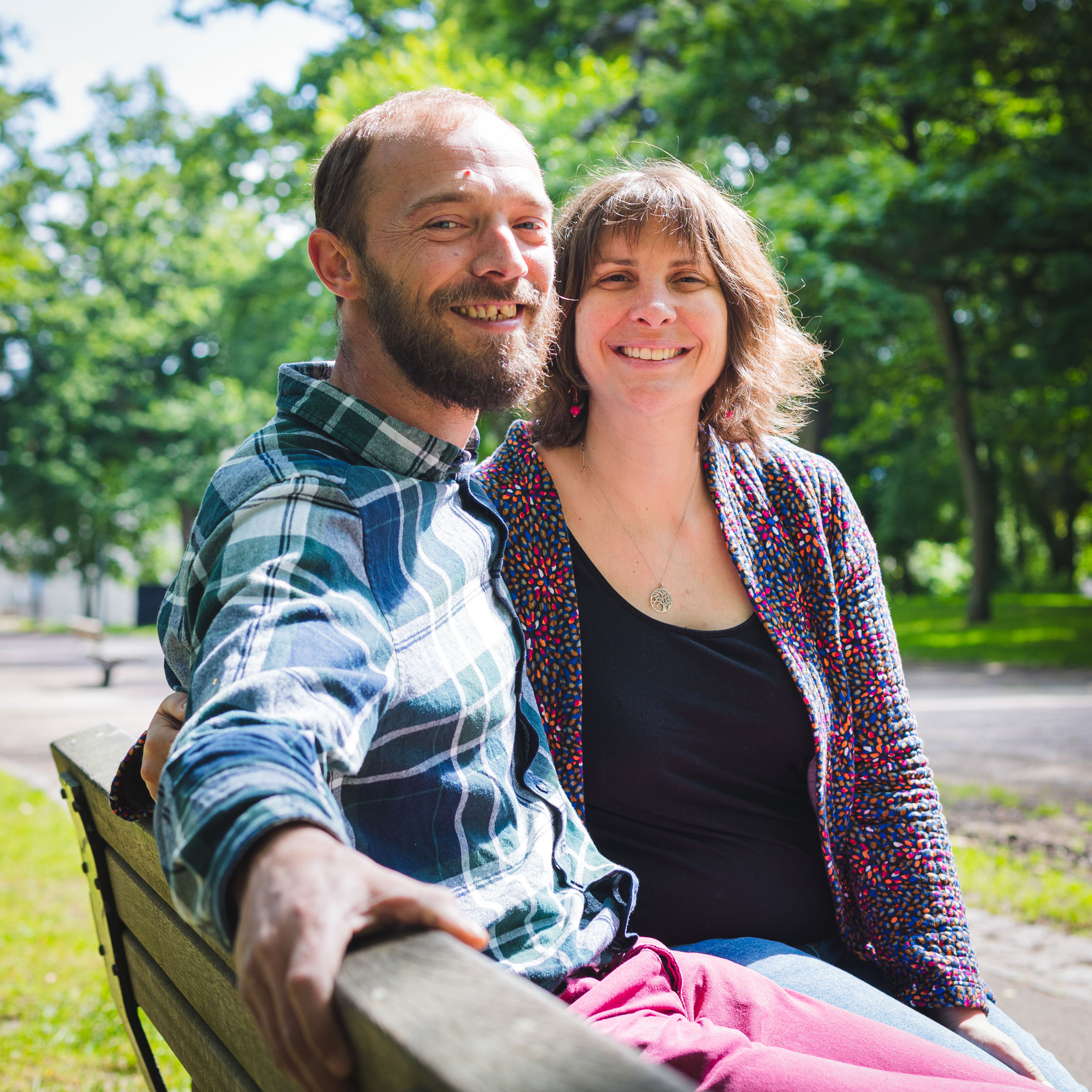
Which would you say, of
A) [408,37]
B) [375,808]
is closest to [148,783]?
[375,808]

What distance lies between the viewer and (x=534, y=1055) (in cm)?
73

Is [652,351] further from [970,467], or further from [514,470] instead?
[970,467]

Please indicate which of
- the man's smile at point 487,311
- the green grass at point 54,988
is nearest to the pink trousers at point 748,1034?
the man's smile at point 487,311

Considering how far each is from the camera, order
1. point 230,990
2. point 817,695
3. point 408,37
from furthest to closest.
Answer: point 408,37 < point 817,695 < point 230,990

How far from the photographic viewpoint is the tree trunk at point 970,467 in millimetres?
16031

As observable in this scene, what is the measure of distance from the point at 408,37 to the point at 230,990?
39.8 feet

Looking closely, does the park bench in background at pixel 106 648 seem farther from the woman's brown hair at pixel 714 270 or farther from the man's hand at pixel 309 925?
the man's hand at pixel 309 925

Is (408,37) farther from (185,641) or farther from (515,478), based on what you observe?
(185,641)

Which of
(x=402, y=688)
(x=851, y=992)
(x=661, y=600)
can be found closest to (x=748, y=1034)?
(x=851, y=992)

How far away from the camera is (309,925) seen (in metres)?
0.86

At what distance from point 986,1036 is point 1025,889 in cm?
307

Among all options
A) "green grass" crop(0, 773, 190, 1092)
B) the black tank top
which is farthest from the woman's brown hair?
"green grass" crop(0, 773, 190, 1092)

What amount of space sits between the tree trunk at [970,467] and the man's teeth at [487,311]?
48.7 ft

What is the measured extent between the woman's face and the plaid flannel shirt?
639 millimetres
